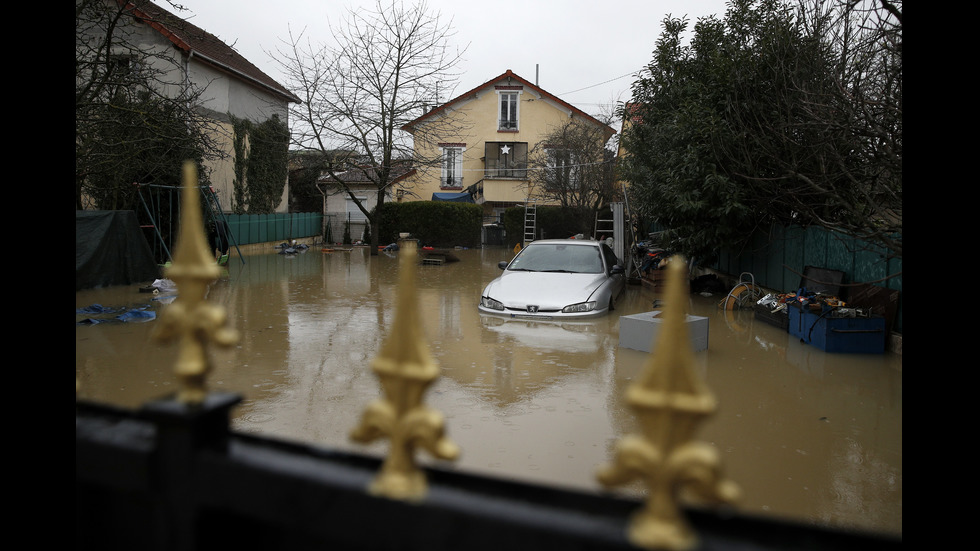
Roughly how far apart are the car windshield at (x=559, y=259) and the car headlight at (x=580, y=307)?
4.05 feet

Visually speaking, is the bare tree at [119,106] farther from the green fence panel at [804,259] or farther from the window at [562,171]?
the window at [562,171]

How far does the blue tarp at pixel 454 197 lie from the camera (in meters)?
33.3

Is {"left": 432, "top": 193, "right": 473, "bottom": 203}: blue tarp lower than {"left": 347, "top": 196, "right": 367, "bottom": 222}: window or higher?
higher

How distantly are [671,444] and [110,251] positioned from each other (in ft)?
49.1

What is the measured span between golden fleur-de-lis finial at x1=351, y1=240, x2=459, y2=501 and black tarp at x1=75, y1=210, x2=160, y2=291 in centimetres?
1382

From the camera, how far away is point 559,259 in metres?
11.8

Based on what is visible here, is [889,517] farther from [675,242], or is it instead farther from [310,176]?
[310,176]

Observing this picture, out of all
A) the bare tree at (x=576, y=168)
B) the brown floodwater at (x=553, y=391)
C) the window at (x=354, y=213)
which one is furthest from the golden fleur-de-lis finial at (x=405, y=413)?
the window at (x=354, y=213)

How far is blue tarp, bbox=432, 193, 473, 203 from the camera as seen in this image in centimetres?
3328

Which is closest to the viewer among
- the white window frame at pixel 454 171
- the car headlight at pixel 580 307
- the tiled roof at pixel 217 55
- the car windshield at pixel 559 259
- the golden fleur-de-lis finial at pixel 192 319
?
the golden fleur-de-lis finial at pixel 192 319

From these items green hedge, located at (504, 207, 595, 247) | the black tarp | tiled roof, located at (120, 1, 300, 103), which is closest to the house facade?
tiled roof, located at (120, 1, 300, 103)

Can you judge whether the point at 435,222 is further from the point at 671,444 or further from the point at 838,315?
the point at 671,444

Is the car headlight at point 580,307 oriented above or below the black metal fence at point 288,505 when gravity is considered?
below

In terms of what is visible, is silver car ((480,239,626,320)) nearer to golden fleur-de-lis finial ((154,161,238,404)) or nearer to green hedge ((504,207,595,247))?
golden fleur-de-lis finial ((154,161,238,404))
